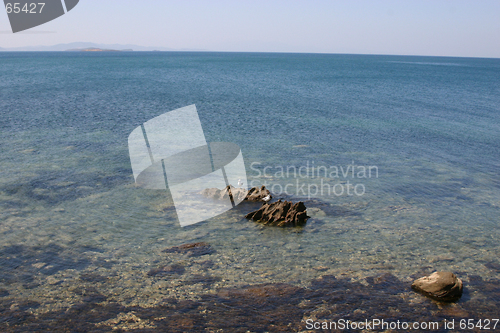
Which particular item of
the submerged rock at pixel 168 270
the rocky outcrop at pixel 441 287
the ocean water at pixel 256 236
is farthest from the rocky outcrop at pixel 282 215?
the rocky outcrop at pixel 441 287

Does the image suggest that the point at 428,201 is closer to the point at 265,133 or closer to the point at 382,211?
the point at 382,211

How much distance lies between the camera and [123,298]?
1134cm

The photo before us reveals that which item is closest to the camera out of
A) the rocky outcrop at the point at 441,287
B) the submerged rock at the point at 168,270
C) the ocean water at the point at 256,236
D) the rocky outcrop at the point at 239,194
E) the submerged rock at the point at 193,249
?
the ocean water at the point at 256,236

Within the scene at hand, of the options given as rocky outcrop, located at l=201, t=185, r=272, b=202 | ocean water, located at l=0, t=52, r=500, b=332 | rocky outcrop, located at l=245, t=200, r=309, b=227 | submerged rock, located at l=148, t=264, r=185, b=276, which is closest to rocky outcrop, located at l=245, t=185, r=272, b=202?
rocky outcrop, located at l=201, t=185, r=272, b=202

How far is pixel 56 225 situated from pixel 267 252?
873 cm

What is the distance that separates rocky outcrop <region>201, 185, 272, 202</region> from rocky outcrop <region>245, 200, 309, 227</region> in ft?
5.89

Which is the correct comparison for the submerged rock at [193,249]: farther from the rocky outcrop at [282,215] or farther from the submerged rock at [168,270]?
the rocky outcrop at [282,215]

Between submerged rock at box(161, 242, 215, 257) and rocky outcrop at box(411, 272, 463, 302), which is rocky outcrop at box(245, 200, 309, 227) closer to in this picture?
submerged rock at box(161, 242, 215, 257)

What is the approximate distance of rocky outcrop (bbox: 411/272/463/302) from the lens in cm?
1158

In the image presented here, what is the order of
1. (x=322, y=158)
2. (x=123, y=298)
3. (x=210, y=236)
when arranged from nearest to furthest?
(x=123, y=298), (x=210, y=236), (x=322, y=158)

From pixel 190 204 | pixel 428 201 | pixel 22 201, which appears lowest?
pixel 428 201

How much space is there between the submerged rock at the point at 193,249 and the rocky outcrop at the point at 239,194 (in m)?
4.58

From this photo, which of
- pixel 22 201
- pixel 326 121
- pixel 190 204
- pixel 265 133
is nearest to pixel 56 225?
pixel 22 201

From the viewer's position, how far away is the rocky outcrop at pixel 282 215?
55.1 ft
